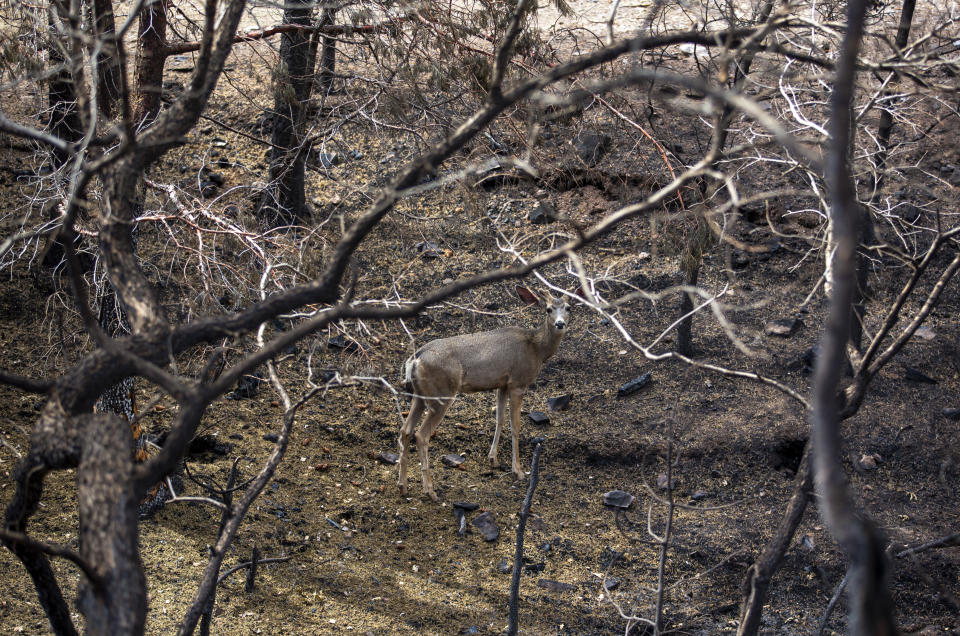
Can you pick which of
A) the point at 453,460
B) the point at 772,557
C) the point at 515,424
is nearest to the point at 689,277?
the point at 515,424

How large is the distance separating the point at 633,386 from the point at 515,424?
5.81 feet

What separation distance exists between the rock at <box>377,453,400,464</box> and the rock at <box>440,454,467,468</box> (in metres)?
0.52

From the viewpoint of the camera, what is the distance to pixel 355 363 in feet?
31.2

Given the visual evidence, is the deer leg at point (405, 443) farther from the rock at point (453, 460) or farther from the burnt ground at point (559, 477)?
the rock at point (453, 460)

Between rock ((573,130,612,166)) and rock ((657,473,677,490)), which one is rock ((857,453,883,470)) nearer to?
rock ((657,473,677,490))

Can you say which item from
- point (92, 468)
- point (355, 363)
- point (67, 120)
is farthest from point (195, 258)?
point (92, 468)

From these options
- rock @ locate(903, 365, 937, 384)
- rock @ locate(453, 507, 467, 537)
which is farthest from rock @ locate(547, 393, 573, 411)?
rock @ locate(903, 365, 937, 384)

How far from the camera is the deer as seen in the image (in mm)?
8656

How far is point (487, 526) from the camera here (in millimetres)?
8227

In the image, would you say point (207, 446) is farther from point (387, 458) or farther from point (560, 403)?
point (560, 403)

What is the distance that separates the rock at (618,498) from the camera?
8.46m

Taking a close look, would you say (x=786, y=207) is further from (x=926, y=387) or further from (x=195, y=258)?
(x=195, y=258)

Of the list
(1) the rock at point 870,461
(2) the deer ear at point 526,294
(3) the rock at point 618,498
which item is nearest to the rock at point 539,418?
(2) the deer ear at point 526,294

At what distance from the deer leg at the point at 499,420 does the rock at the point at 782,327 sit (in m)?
3.84
